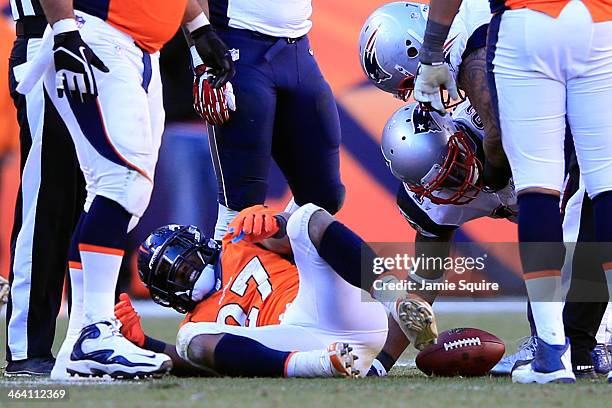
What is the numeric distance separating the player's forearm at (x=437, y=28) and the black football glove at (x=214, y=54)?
2.37ft

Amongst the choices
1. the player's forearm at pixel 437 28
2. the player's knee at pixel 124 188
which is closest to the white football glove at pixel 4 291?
the player's knee at pixel 124 188

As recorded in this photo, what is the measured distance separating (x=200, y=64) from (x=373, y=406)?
1912 millimetres

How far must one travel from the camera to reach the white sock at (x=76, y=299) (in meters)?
3.48

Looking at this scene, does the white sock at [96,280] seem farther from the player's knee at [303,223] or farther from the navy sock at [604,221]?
the navy sock at [604,221]

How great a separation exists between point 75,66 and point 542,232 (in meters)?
1.39

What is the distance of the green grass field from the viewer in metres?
2.85

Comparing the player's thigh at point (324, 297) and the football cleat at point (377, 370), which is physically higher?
the player's thigh at point (324, 297)

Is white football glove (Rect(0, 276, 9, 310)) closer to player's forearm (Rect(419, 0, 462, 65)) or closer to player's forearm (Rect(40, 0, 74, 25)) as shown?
player's forearm (Rect(40, 0, 74, 25))

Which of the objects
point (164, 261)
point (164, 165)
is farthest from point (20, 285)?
point (164, 165)

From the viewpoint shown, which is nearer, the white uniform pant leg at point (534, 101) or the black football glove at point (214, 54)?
the white uniform pant leg at point (534, 101)

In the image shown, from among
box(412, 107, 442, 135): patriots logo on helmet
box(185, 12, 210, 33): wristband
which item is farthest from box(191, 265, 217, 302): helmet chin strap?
box(412, 107, 442, 135): patriots logo on helmet

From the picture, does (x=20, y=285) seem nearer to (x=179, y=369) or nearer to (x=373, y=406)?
(x=179, y=369)

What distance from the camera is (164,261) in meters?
3.82

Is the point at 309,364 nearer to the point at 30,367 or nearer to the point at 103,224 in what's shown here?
the point at 103,224
